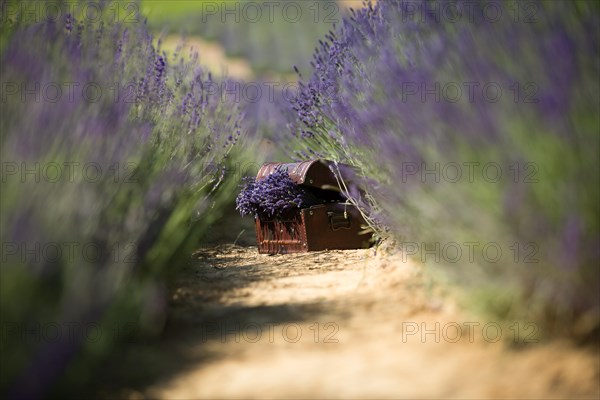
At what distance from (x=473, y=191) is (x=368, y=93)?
1.42 metres

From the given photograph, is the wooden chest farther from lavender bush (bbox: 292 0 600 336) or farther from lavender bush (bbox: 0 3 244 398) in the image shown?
lavender bush (bbox: 292 0 600 336)

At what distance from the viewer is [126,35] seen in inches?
179

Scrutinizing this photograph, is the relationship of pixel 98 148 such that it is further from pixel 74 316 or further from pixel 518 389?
pixel 518 389

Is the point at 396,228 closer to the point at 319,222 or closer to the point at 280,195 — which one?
the point at 319,222

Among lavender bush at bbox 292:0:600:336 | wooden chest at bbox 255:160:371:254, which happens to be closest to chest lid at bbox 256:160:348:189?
wooden chest at bbox 255:160:371:254

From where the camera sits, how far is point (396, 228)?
358cm

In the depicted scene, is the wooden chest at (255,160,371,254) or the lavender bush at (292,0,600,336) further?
the wooden chest at (255,160,371,254)

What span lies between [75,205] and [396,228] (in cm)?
182

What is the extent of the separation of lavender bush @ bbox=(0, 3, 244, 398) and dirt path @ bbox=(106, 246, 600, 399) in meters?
0.20

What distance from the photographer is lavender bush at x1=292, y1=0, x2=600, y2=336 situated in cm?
230

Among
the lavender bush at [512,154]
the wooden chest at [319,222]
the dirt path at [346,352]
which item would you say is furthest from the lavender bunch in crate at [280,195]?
the lavender bush at [512,154]

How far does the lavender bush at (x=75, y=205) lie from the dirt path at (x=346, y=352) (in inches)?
7.7

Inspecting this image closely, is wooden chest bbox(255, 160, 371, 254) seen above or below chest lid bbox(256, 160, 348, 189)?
below

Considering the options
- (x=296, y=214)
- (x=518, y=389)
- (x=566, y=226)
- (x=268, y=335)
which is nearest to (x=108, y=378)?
(x=268, y=335)
